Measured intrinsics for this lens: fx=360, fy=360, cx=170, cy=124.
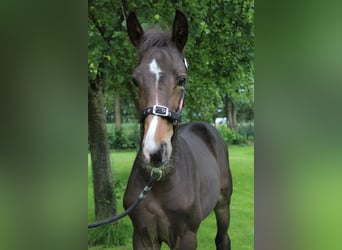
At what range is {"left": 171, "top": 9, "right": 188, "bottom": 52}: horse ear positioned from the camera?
6.85 ft

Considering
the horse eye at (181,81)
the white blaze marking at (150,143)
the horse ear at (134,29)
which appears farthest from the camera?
the horse ear at (134,29)

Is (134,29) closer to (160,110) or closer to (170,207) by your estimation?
(160,110)

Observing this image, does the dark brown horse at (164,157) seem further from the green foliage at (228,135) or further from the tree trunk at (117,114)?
the tree trunk at (117,114)

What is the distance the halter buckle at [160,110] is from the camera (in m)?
1.81

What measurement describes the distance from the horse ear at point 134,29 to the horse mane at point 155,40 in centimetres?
6

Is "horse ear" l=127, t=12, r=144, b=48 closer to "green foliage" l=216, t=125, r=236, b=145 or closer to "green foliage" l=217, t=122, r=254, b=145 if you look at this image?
"green foliage" l=217, t=122, r=254, b=145

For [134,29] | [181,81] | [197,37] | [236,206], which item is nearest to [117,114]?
[236,206]

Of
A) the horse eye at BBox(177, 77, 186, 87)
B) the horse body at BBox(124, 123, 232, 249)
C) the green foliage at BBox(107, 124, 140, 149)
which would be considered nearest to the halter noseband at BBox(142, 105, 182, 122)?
the horse eye at BBox(177, 77, 186, 87)

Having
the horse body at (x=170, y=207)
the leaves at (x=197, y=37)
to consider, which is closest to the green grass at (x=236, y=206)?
the leaves at (x=197, y=37)

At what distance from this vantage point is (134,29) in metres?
2.20
